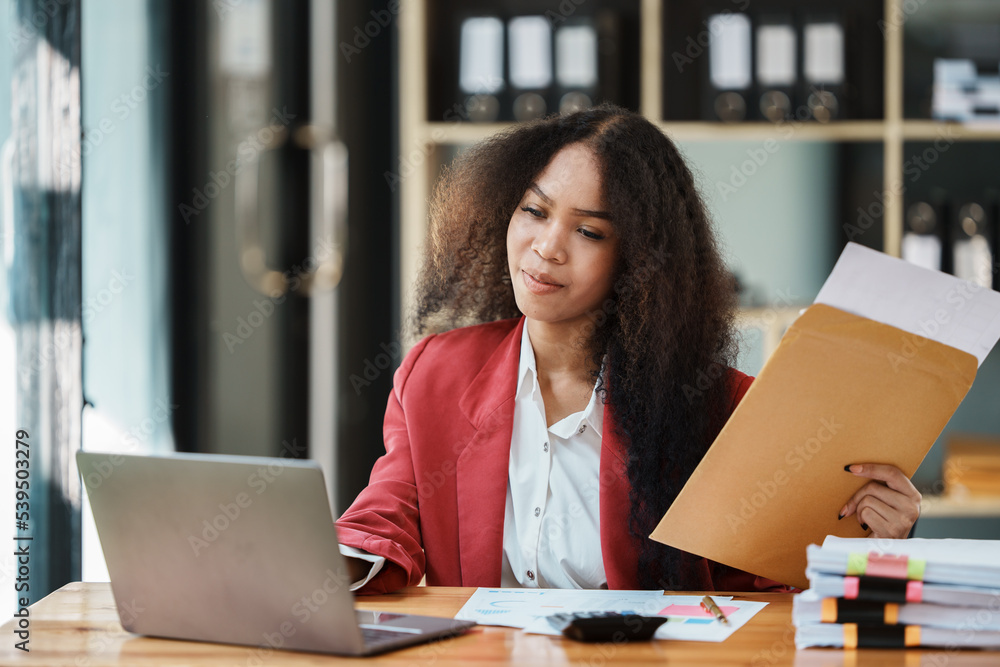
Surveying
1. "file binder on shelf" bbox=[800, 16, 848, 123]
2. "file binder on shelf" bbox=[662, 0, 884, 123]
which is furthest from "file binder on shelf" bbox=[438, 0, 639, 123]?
"file binder on shelf" bbox=[800, 16, 848, 123]

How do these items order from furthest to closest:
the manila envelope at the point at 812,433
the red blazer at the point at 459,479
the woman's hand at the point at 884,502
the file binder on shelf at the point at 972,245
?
the file binder on shelf at the point at 972,245, the red blazer at the point at 459,479, the woman's hand at the point at 884,502, the manila envelope at the point at 812,433

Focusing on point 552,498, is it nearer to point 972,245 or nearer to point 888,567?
point 888,567

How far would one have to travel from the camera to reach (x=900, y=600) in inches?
38.4

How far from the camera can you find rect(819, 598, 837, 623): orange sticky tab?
0.98 meters

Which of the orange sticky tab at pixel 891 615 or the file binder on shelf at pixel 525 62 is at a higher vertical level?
the file binder on shelf at pixel 525 62

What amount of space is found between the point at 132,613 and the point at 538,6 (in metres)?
2.25

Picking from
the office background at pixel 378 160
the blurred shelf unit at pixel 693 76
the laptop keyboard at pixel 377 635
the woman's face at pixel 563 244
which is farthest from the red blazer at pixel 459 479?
the blurred shelf unit at pixel 693 76

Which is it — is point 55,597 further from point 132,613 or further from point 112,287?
point 112,287

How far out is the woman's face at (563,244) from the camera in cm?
145

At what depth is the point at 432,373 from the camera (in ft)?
5.22

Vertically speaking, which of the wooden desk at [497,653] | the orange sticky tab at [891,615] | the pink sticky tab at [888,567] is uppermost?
the pink sticky tab at [888,567]

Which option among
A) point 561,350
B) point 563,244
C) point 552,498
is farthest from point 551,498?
point 563,244

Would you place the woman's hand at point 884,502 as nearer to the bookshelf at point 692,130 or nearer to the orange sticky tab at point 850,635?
the orange sticky tab at point 850,635

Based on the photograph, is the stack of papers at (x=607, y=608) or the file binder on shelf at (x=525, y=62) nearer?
the stack of papers at (x=607, y=608)
